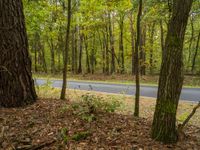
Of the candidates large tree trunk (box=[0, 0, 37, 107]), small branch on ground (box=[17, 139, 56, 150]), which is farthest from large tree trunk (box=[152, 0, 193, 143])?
large tree trunk (box=[0, 0, 37, 107])

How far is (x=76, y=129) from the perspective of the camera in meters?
4.48

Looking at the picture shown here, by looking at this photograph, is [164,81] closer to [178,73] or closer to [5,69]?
[178,73]

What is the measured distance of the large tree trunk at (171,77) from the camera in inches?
155

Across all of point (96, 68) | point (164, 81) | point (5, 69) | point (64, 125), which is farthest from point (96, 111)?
point (96, 68)

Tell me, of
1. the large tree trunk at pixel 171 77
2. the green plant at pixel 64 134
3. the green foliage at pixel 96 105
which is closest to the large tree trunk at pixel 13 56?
the green foliage at pixel 96 105

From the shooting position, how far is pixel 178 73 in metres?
4.03

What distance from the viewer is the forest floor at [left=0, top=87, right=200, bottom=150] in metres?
4.07

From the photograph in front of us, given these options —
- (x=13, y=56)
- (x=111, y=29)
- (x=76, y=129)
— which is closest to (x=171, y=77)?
(x=76, y=129)

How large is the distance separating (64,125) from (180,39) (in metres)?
2.67

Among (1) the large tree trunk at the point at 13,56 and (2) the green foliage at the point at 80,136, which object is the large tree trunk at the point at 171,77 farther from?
(1) the large tree trunk at the point at 13,56

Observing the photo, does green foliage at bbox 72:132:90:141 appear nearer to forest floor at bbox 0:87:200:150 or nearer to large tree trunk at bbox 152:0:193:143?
forest floor at bbox 0:87:200:150

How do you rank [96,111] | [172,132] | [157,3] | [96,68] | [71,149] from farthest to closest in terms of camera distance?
[96,68] → [157,3] → [96,111] → [172,132] → [71,149]

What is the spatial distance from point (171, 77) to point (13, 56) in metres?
3.52

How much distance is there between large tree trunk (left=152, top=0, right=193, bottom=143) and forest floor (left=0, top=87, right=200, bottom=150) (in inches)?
10.1
